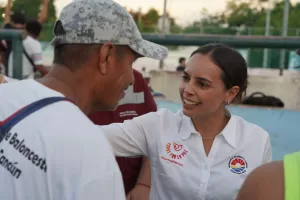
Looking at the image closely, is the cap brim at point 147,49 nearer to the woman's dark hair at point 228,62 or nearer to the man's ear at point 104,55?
the man's ear at point 104,55

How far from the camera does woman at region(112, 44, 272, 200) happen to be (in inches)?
96.2

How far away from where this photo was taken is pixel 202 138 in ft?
8.54

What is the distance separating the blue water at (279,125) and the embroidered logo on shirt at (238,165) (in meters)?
2.10

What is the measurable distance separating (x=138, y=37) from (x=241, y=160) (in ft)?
3.08

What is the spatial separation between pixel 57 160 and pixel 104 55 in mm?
473

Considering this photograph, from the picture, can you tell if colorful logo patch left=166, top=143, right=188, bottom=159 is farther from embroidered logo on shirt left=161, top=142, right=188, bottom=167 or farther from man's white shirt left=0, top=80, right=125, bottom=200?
man's white shirt left=0, top=80, right=125, bottom=200

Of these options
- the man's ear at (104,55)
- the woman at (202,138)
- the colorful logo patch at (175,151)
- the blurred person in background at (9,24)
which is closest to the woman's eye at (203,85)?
the woman at (202,138)

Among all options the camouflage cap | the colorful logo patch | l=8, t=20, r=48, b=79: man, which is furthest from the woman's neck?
l=8, t=20, r=48, b=79: man

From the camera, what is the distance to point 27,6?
34.3 metres

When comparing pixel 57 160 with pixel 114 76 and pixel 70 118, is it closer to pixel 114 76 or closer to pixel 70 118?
pixel 70 118

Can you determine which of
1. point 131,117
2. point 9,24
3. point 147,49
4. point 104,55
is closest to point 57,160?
point 104,55

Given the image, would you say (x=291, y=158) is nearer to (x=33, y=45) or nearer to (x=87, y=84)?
(x=87, y=84)

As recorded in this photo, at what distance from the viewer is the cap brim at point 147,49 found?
1.88m

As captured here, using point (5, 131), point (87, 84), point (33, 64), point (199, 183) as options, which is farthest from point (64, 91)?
point (33, 64)
